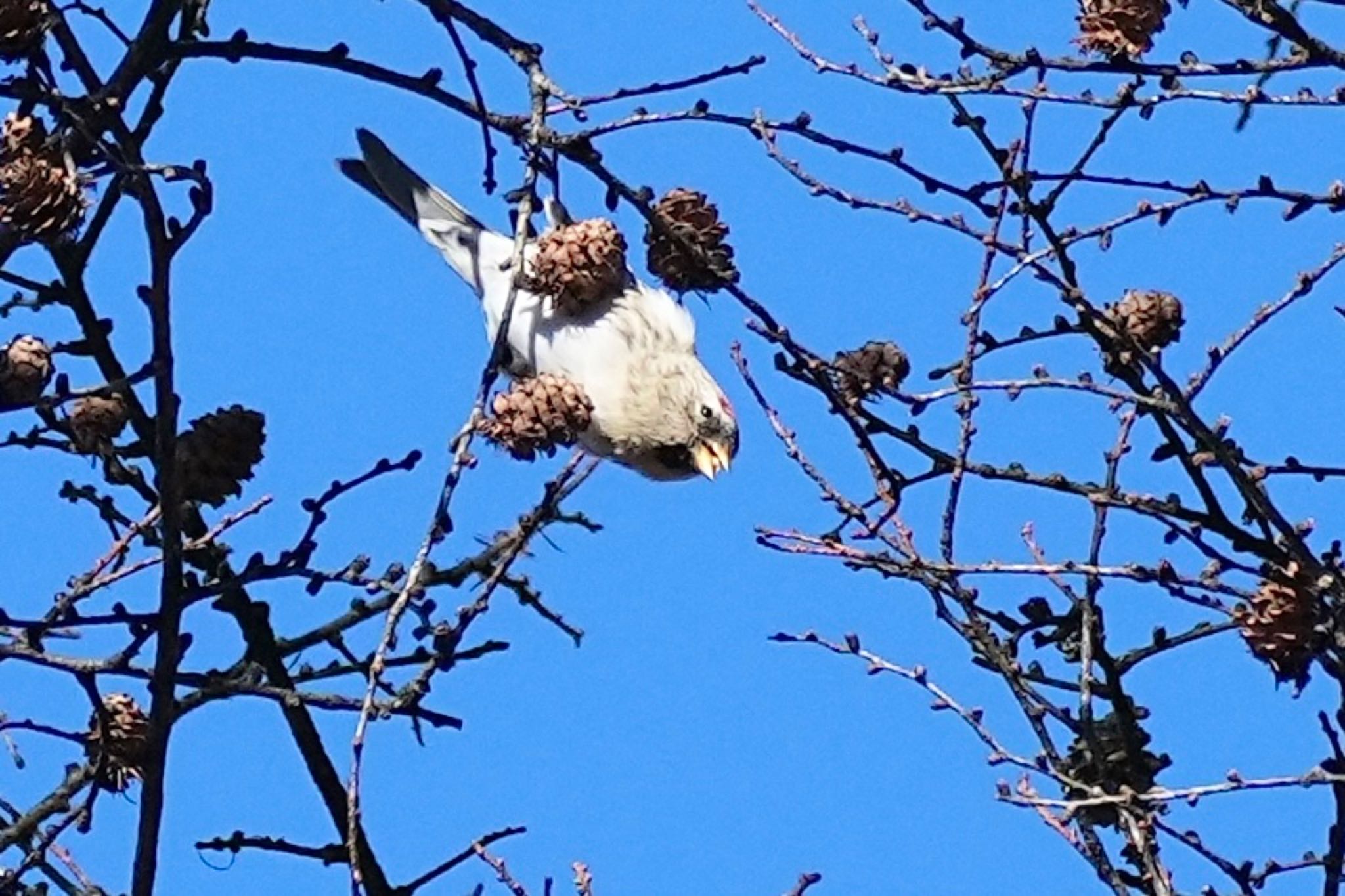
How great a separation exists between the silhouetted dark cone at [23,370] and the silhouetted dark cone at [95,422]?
10 centimetres

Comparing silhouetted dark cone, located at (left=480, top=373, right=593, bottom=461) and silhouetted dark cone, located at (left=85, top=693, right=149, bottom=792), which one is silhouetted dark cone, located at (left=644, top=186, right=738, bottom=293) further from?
silhouetted dark cone, located at (left=85, top=693, right=149, bottom=792)

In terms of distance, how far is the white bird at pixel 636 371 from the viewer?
3918 mm

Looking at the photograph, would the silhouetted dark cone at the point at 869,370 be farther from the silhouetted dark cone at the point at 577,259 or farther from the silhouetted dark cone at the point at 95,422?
the silhouetted dark cone at the point at 95,422

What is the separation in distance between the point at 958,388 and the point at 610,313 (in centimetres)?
156

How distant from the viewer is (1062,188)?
2.59 meters

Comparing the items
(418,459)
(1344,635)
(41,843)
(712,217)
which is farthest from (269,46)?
(1344,635)

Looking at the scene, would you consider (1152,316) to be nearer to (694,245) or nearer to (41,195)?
(694,245)

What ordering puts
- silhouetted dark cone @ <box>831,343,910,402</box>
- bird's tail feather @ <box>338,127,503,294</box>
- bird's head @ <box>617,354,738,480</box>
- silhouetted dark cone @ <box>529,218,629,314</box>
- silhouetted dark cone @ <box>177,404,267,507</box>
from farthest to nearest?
bird's tail feather @ <box>338,127,503,294</box> < bird's head @ <box>617,354,738,480</box> < silhouetted dark cone @ <box>529,218,629,314</box> < silhouetted dark cone @ <box>831,343,910,402</box> < silhouetted dark cone @ <box>177,404,267,507</box>

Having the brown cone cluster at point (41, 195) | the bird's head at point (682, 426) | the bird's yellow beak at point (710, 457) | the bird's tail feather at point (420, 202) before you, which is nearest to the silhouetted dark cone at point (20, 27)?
the brown cone cluster at point (41, 195)

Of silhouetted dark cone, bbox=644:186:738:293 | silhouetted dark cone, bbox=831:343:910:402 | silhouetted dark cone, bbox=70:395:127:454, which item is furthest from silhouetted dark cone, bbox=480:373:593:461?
silhouetted dark cone, bbox=70:395:127:454

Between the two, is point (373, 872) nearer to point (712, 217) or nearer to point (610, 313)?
point (712, 217)

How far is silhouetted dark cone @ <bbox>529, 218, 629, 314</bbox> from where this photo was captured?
339 cm

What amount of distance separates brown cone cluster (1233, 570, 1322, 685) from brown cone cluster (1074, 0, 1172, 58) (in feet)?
2.18

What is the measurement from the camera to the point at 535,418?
2.76 m
